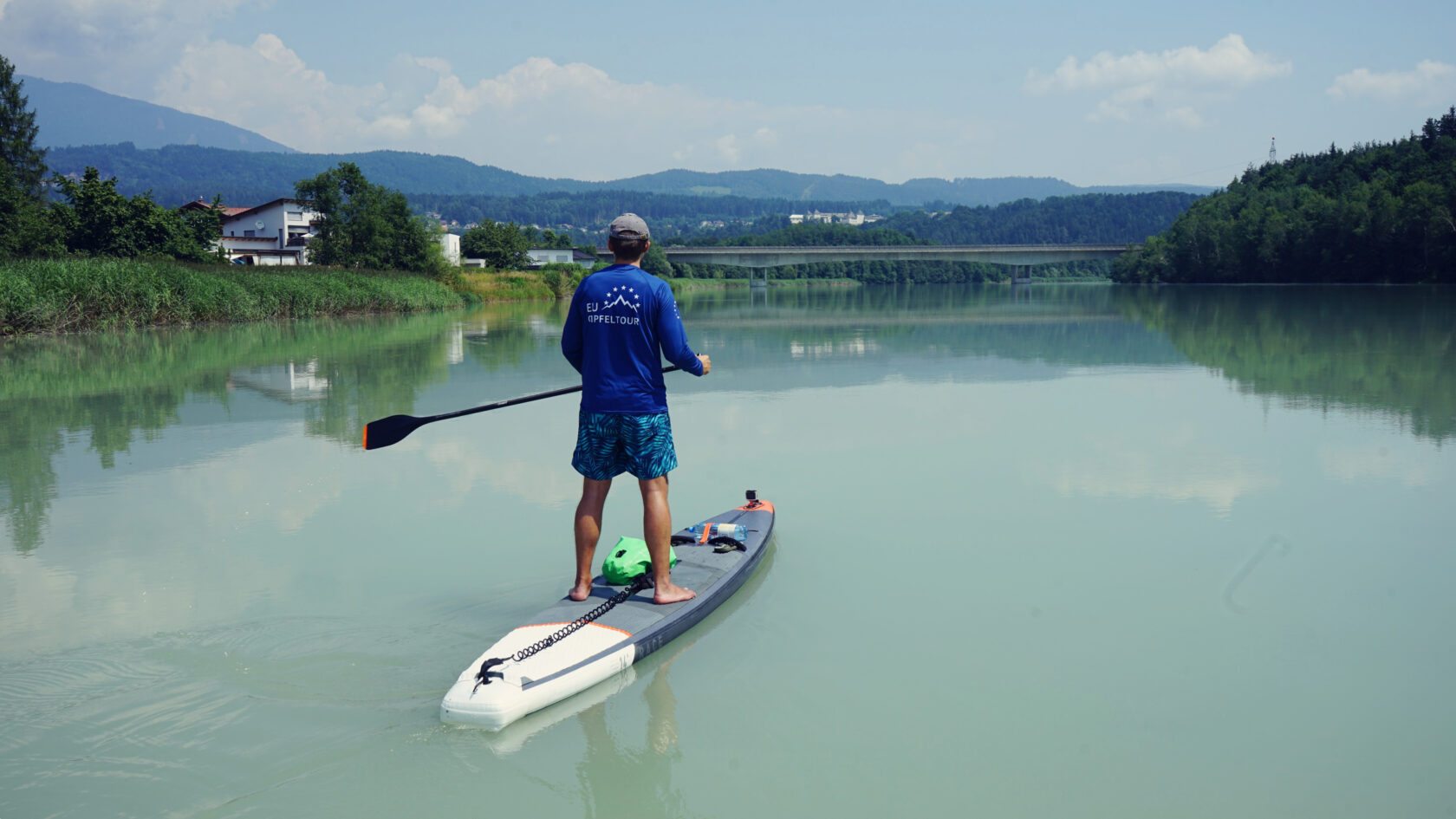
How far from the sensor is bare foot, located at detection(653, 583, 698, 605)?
4809 millimetres

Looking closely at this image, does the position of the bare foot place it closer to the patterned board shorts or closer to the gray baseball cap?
the patterned board shorts

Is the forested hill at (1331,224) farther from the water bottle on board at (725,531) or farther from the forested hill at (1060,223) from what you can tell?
the forested hill at (1060,223)

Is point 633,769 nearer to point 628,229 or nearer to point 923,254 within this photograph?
point 628,229

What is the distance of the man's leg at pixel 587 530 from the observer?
4.81 metres

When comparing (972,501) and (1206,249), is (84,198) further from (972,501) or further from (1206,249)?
(1206,249)

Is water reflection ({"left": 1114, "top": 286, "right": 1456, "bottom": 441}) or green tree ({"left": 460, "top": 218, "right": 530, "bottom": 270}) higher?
green tree ({"left": 460, "top": 218, "right": 530, "bottom": 270})

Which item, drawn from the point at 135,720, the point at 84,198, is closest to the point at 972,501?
the point at 135,720

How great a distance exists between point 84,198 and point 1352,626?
164 feet

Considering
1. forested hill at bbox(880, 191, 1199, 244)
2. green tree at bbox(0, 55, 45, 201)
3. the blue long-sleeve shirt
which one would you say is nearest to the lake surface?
the blue long-sleeve shirt

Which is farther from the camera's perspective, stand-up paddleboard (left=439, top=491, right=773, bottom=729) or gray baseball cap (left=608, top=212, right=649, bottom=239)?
gray baseball cap (left=608, top=212, right=649, bottom=239)

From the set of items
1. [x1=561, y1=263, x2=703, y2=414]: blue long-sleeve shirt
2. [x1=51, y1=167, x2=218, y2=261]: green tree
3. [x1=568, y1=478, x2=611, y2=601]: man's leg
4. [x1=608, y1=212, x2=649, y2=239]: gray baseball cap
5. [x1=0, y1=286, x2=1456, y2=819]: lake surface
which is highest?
Result: [x1=51, y1=167, x2=218, y2=261]: green tree

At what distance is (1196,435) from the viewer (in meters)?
9.80

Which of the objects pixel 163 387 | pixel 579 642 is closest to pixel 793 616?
pixel 579 642

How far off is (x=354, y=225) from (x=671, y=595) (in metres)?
48.7
